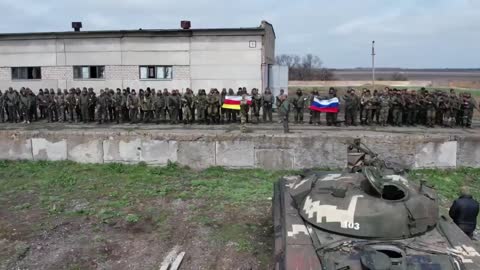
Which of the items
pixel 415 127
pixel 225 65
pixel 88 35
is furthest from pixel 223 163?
pixel 88 35

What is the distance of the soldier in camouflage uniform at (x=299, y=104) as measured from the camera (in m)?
18.3

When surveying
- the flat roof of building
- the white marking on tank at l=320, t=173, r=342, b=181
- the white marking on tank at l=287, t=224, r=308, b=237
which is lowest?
the white marking on tank at l=287, t=224, r=308, b=237

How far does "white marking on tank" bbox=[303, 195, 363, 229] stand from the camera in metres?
6.68

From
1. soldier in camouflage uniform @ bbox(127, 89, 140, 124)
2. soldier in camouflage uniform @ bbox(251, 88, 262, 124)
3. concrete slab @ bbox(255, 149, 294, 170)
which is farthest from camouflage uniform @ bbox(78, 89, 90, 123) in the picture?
concrete slab @ bbox(255, 149, 294, 170)

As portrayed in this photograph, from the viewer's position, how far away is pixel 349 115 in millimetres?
17812

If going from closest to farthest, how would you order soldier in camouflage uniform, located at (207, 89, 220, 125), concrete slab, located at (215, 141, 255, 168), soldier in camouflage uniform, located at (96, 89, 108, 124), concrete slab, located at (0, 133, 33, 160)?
1. concrete slab, located at (215, 141, 255, 168)
2. concrete slab, located at (0, 133, 33, 160)
3. soldier in camouflage uniform, located at (207, 89, 220, 125)
4. soldier in camouflage uniform, located at (96, 89, 108, 124)

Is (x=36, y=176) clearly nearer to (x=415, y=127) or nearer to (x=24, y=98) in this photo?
(x=24, y=98)

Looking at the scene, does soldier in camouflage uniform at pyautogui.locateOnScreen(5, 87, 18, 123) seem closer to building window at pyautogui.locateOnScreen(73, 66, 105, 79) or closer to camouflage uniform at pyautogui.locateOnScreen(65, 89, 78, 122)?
camouflage uniform at pyautogui.locateOnScreen(65, 89, 78, 122)

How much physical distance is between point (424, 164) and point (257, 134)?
513cm

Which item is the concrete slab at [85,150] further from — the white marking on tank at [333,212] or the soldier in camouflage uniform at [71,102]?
the white marking on tank at [333,212]

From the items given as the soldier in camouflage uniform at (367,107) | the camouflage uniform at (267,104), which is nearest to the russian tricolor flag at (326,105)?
the soldier in camouflage uniform at (367,107)

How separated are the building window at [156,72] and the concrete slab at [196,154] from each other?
913cm

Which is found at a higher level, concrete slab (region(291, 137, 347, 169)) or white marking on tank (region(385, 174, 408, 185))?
white marking on tank (region(385, 174, 408, 185))

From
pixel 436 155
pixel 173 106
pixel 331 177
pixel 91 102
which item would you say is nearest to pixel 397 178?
pixel 331 177
